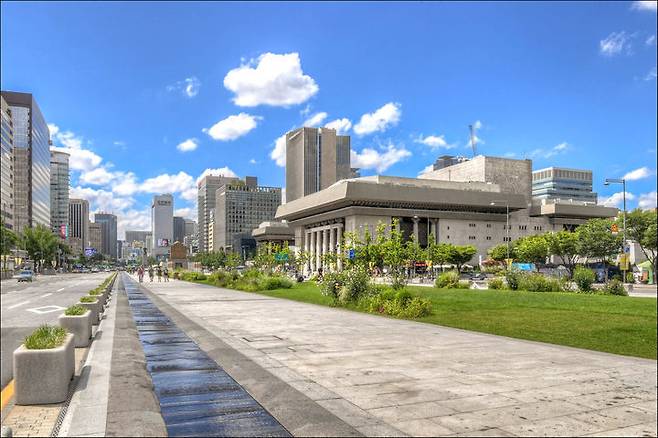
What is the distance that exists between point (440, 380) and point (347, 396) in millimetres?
2166

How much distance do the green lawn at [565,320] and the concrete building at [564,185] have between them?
493ft

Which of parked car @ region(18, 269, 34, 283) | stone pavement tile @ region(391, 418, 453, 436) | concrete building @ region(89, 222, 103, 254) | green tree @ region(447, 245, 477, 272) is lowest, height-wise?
green tree @ region(447, 245, 477, 272)

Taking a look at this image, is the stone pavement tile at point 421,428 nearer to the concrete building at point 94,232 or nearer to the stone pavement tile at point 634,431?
the stone pavement tile at point 634,431

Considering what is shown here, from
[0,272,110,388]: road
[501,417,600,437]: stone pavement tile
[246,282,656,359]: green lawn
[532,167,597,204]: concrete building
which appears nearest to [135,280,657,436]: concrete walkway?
[501,417,600,437]: stone pavement tile

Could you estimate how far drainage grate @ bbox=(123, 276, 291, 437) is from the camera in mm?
6859

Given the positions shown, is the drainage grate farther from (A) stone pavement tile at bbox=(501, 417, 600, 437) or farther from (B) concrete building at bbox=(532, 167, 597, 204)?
(B) concrete building at bbox=(532, 167, 597, 204)

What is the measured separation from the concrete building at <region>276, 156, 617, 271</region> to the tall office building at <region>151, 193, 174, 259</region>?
4460cm

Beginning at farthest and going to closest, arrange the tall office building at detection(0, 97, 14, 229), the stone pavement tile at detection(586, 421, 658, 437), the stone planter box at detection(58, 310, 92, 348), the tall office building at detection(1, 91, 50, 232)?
the stone planter box at detection(58, 310, 92, 348), the stone pavement tile at detection(586, 421, 658, 437), the tall office building at detection(1, 91, 50, 232), the tall office building at detection(0, 97, 14, 229)

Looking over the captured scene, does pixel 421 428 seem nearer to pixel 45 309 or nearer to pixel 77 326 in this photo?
pixel 77 326

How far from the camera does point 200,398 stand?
331 inches

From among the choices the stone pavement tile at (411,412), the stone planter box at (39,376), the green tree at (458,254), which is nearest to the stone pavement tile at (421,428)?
the stone pavement tile at (411,412)

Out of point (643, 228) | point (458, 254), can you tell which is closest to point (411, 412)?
point (643, 228)

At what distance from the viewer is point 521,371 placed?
1067 cm

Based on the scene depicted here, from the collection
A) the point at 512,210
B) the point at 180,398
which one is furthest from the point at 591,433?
the point at 512,210
